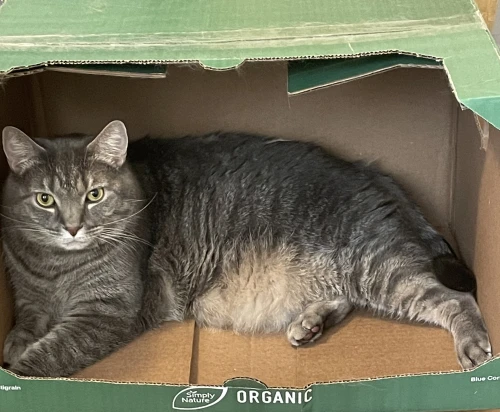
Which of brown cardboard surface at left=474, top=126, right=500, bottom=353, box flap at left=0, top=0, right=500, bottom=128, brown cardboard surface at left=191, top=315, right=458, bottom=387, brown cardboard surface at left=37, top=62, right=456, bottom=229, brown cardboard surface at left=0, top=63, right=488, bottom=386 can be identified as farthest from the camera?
brown cardboard surface at left=37, top=62, right=456, bottom=229

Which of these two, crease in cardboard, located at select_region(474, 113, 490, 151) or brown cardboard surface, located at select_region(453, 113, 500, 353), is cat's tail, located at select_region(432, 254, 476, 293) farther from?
crease in cardboard, located at select_region(474, 113, 490, 151)

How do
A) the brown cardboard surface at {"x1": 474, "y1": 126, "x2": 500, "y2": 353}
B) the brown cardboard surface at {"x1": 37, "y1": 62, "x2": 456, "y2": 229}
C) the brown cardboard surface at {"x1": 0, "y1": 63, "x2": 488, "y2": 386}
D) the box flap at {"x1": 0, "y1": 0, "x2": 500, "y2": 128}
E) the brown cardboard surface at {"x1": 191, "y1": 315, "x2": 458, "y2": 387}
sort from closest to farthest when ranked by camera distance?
the box flap at {"x1": 0, "y1": 0, "x2": 500, "y2": 128}, the brown cardboard surface at {"x1": 474, "y1": 126, "x2": 500, "y2": 353}, the brown cardboard surface at {"x1": 191, "y1": 315, "x2": 458, "y2": 387}, the brown cardboard surface at {"x1": 0, "y1": 63, "x2": 488, "y2": 386}, the brown cardboard surface at {"x1": 37, "y1": 62, "x2": 456, "y2": 229}

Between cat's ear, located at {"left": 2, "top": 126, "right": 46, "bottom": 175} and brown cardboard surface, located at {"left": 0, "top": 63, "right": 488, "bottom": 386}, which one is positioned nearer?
cat's ear, located at {"left": 2, "top": 126, "right": 46, "bottom": 175}

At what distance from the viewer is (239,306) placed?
1.67 meters

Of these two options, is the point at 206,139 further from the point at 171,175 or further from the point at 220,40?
the point at 220,40

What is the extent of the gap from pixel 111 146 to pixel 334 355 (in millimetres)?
728

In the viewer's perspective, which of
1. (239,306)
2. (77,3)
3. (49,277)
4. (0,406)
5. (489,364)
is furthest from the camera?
(239,306)

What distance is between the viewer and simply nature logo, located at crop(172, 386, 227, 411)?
1169mm

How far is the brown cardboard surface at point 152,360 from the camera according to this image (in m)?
1.47

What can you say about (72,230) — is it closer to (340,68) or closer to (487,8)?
(340,68)

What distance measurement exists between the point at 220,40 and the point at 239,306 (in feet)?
2.42

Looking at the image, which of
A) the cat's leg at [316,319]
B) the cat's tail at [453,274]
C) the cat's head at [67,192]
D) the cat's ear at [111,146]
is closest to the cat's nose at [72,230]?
the cat's head at [67,192]

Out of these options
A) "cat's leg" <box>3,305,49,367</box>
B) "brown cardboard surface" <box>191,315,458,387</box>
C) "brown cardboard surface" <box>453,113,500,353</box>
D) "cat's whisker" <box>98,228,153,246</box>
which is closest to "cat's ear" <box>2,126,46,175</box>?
"cat's whisker" <box>98,228,153,246</box>

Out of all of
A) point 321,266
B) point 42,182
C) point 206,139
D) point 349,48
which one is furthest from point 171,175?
point 349,48
